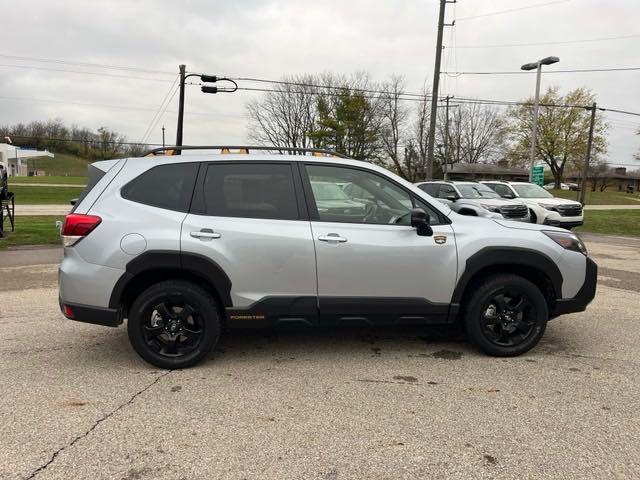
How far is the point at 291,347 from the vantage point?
451 centimetres

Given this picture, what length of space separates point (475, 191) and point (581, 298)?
39.3ft

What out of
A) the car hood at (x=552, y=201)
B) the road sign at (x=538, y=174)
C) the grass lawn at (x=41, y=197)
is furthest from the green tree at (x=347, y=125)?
the car hood at (x=552, y=201)

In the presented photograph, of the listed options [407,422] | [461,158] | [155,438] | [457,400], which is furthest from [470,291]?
[461,158]

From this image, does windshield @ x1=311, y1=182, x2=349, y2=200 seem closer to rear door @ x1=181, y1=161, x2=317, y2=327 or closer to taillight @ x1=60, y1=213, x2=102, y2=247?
rear door @ x1=181, y1=161, x2=317, y2=327

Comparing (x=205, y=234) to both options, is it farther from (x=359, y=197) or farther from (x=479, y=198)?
(x=479, y=198)

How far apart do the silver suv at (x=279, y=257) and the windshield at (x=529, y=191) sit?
13772mm

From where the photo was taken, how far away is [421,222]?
389cm

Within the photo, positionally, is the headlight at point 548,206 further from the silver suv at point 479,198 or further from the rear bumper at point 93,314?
the rear bumper at point 93,314

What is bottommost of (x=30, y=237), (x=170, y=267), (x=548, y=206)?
(x=30, y=237)

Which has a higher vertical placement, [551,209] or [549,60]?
[549,60]

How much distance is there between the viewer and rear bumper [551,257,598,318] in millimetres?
4234

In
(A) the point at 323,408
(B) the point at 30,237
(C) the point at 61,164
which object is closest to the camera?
(A) the point at 323,408

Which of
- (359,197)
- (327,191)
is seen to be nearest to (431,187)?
(359,197)

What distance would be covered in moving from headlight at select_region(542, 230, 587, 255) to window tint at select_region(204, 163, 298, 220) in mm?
2260
